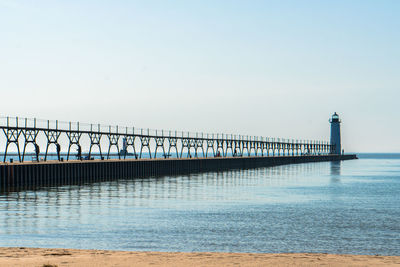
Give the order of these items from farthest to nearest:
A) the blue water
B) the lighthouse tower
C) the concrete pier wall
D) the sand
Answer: the lighthouse tower → the concrete pier wall → the blue water → the sand

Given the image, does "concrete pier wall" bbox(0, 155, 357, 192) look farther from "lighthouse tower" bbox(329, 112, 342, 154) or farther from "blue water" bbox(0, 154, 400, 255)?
"lighthouse tower" bbox(329, 112, 342, 154)

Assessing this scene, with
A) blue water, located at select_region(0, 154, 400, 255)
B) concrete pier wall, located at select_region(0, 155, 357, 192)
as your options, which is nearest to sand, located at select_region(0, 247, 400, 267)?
blue water, located at select_region(0, 154, 400, 255)

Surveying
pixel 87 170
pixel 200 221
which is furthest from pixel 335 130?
pixel 200 221

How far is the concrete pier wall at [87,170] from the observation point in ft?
182

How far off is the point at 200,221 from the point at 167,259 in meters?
12.7

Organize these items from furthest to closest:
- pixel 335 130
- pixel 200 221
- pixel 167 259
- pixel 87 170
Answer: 1. pixel 335 130
2. pixel 87 170
3. pixel 200 221
4. pixel 167 259

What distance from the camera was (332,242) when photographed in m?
24.3

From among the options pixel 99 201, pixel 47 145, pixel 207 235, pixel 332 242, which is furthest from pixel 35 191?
pixel 332 242

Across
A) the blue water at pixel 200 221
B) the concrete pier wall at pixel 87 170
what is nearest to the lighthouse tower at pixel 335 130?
the concrete pier wall at pixel 87 170

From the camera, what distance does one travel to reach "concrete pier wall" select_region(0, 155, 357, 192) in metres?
55.6

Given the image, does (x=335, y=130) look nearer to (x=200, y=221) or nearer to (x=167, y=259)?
(x=200, y=221)

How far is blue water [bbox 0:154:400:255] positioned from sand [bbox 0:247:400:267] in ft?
7.18

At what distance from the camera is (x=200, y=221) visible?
31.0 meters

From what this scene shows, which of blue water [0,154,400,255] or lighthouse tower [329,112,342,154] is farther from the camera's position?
lighthouse tower [329,112,342,154]
